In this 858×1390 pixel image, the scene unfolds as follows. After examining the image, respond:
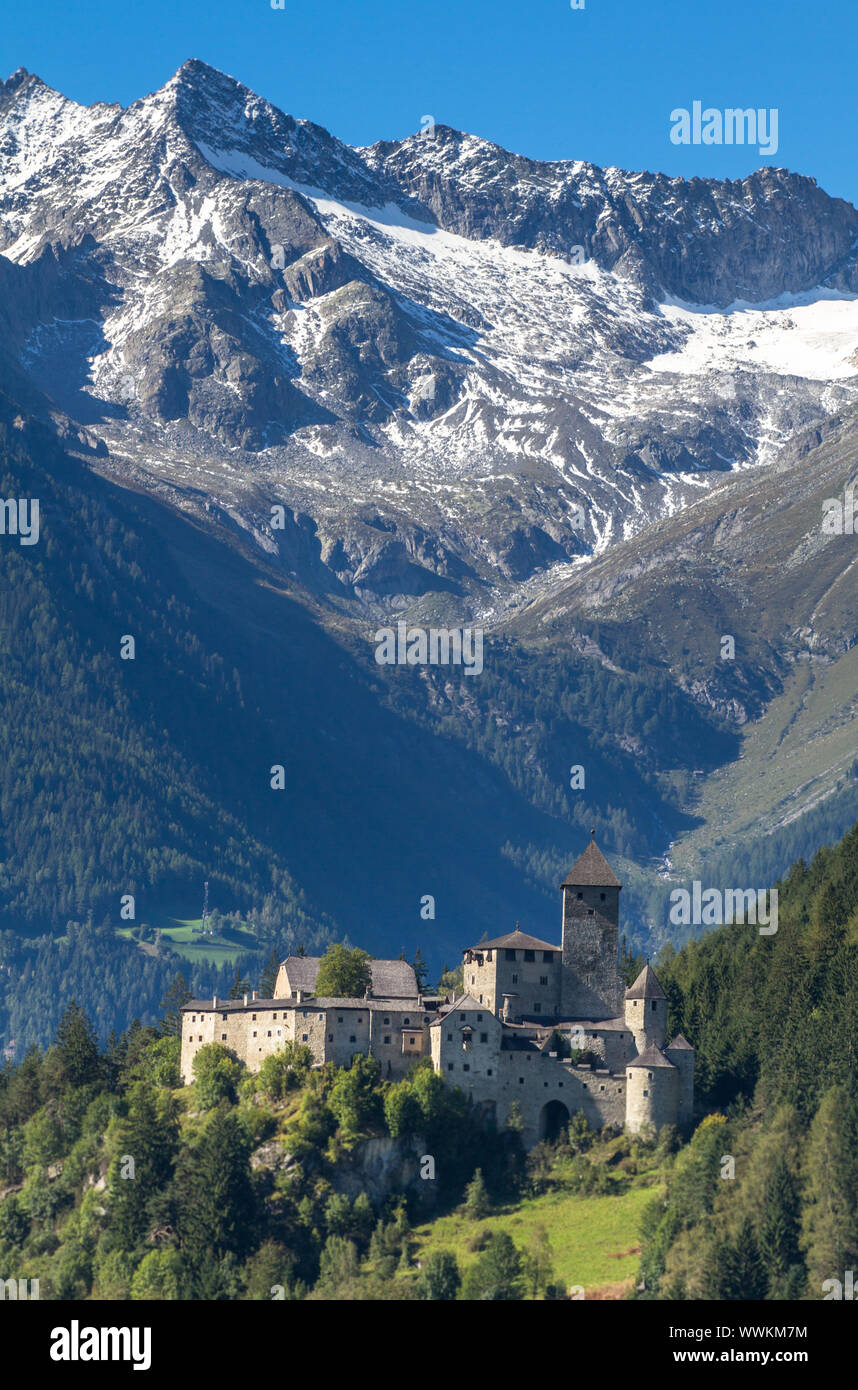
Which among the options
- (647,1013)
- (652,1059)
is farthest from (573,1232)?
(647,1013)

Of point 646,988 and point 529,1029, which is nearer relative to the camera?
point 529,1029

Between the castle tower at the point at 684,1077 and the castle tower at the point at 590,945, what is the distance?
8.49m

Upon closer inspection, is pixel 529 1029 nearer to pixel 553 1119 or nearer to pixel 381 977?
pixel 553 1119

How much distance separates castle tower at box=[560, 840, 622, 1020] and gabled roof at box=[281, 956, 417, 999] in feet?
39.4

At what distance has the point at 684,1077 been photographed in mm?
158750

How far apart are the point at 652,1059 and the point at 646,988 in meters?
6.94

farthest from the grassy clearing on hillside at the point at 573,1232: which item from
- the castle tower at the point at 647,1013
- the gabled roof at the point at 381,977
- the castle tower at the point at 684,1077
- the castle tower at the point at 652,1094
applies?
the gabled roof at the point at 381,977

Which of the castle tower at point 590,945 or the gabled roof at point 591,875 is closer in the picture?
the castle tower at point 590,945

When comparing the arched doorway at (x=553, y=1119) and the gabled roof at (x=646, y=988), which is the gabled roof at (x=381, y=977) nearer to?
the arched doorway at (x=553, y=1119)

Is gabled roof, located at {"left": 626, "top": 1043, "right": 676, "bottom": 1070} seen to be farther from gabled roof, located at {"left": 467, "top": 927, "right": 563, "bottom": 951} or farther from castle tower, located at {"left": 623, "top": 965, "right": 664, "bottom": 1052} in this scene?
gabled roof, located at {"left": 467, "top": 927, "right": 563, "bottom": 951}

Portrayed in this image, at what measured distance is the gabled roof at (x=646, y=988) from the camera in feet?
535

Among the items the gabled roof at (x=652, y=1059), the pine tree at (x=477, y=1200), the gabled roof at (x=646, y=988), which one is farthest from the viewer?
the gabled roof at (x=646, y=988)

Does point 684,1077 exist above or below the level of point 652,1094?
above
